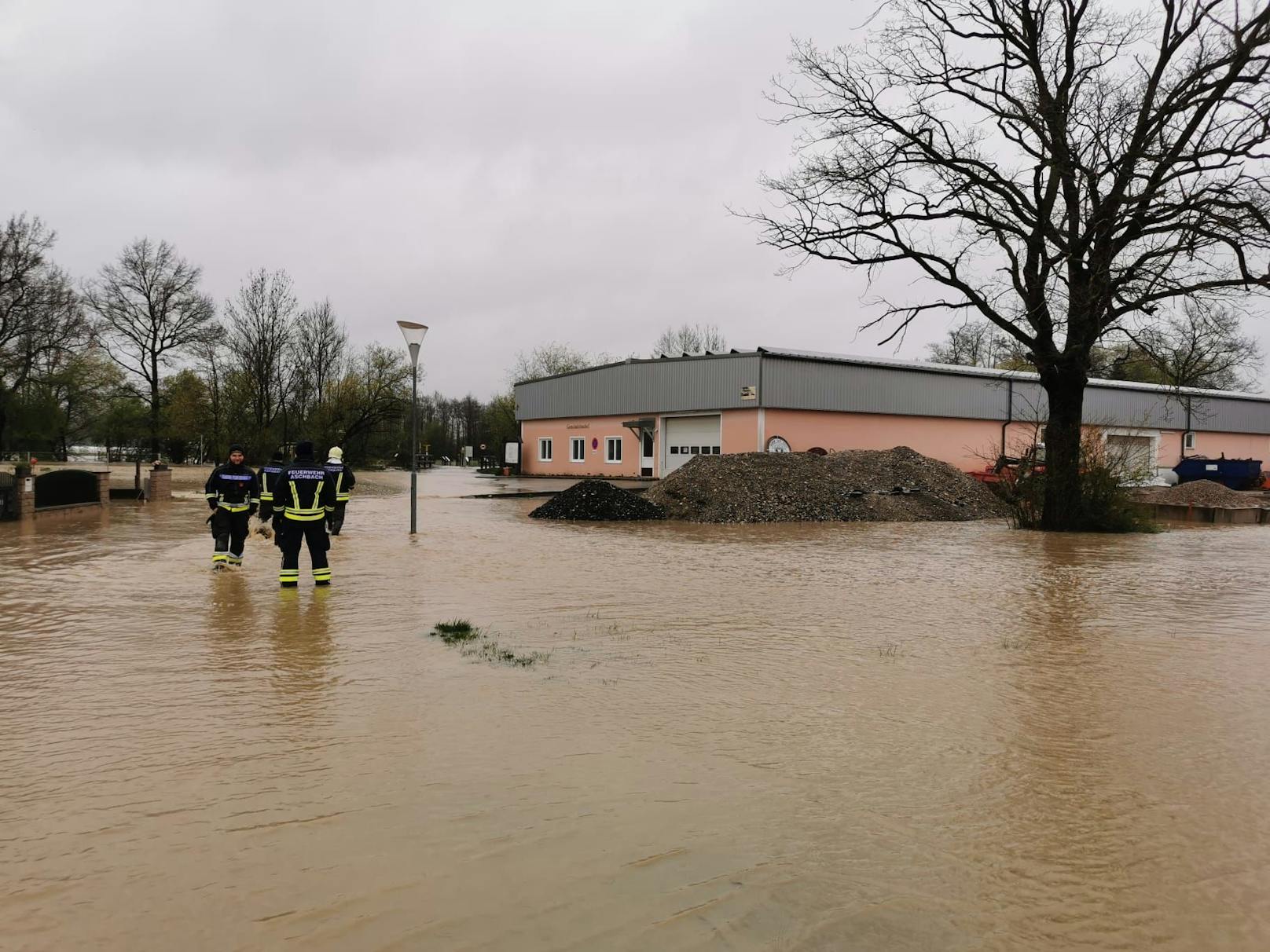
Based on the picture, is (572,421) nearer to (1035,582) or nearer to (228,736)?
(1035,582)

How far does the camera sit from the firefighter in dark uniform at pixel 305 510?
33.6 feet

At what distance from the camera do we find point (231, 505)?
11641 mm

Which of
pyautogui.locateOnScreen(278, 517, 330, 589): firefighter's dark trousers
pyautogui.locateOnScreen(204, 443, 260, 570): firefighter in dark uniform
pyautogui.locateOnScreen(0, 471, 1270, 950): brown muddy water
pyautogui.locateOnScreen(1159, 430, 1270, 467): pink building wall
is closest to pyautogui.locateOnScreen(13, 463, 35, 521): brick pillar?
pyautogui.locateOnScreen(204, 443, 260, 570): firefighter in dark uniform

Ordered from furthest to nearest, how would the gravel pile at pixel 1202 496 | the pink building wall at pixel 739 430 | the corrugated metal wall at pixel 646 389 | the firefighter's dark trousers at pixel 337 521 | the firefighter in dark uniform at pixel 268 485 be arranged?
the corrugated metal wall at pixel 646 389, the pink building wall at pixel 739 430, the gravel pile at pixel 1202 496, the firefighter's dark trousers at pixel 337 521, the firefighter in dark uniform at pixel 268 485

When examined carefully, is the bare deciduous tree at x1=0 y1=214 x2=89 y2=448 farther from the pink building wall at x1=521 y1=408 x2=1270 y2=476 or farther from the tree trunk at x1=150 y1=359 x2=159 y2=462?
the pink building wall at x1=521 y1=408 x2=1270 y2=476

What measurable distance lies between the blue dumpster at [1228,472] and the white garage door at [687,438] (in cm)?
1982

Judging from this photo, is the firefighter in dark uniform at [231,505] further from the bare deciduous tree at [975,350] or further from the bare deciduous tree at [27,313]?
the bare deciduous tree at [975,350]

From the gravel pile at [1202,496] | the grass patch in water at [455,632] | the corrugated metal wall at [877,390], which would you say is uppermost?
the corrugated metal wall at [877,390]

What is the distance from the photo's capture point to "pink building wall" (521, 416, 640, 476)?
4769cm

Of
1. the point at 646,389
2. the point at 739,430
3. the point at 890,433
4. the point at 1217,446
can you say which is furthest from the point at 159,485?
the point at 1217,446

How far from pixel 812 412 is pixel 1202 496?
16.4 meters

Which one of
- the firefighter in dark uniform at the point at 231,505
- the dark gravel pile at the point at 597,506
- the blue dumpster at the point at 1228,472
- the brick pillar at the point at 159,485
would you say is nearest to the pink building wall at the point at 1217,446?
the blue dumpster at the point at 1228,472

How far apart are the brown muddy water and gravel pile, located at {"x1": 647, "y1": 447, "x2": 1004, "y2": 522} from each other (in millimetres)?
13413

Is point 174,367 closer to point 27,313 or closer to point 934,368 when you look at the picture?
point 27,313
